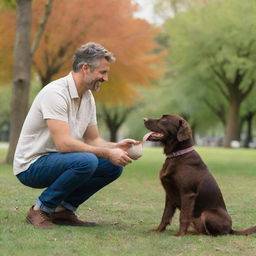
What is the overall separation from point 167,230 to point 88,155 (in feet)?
3.68

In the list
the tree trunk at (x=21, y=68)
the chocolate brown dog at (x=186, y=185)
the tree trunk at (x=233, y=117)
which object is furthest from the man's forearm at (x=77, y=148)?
the tree trunk at (x=233, y=117)

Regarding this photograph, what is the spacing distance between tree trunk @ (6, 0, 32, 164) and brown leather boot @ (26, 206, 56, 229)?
8283 mm

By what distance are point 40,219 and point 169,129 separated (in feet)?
4.71

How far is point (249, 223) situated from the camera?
5621 mm

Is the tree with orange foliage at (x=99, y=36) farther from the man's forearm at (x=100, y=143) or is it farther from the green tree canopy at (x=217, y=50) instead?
the man's forearm at (x=100, y=143)

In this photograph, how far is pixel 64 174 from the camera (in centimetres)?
Answer: 465

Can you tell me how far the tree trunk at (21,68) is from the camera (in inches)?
503

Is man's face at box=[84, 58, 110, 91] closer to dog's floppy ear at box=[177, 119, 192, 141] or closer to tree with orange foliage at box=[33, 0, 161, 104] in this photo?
dog's floppy ear at box=[177, 119, 192, 141]

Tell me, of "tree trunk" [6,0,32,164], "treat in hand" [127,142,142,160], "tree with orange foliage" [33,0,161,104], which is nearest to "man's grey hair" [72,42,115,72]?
"treat in hand" [127,142,142,160]

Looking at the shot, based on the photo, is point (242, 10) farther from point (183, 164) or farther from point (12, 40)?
point (183, 164)

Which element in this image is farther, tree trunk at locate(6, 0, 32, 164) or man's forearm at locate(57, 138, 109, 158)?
tree trunk at locate(6, 0, 32, 164)

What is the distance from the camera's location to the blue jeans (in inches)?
182

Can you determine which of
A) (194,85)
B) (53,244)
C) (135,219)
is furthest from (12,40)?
(194,85)

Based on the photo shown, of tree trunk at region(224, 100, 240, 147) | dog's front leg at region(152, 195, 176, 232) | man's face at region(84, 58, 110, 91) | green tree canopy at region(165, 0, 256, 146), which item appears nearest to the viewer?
man's face at region(84, 58, 110, 91)
